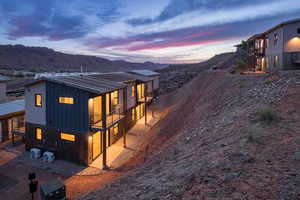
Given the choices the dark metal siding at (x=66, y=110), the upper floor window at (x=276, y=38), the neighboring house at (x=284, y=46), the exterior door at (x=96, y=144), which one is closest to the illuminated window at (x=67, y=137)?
the dark metal siding at (x=66, y=110)

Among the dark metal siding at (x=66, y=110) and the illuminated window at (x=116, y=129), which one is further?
the illuminated window at (x=116, y=129)

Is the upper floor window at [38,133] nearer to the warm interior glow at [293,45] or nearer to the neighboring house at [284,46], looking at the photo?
the neighboring house at [284,46]

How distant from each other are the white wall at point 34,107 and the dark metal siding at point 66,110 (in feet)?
1.40

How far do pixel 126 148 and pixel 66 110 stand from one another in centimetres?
613

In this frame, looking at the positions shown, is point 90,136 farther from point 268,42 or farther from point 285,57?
point 268,42

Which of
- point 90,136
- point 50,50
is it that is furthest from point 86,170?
point 50,50

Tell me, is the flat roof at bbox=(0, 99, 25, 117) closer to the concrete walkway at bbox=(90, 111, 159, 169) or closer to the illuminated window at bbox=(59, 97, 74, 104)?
the illuminated window at bbox=(59, 97, 74, 104)

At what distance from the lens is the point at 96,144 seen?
607 inches

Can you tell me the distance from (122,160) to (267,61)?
2366 cm

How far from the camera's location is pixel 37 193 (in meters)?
10.3

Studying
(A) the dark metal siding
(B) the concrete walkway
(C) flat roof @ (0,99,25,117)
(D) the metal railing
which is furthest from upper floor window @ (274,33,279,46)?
(C) flat roof @ (0,99,25,117)

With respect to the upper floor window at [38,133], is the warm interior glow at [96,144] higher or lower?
lower

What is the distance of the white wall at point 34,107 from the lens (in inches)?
565

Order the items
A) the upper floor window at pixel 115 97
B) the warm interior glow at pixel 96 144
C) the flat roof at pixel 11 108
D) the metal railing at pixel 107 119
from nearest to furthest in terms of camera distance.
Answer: the metal railing at pixel 107 119 < the warm interior glow at pixel 96 144 < the flat roof at pixel 11 108 < the upper floor window at pixel 115 97
